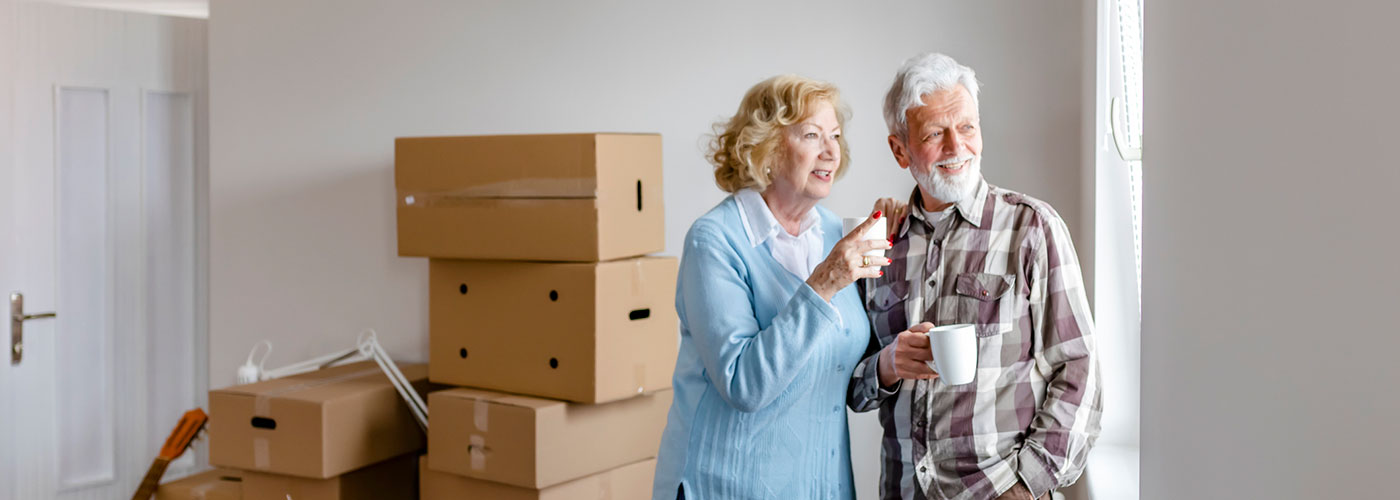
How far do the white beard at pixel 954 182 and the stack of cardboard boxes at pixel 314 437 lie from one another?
1.84 meters

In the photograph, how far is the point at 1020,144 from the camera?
2395mm

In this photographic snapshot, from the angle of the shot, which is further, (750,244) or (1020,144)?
(1020,144)

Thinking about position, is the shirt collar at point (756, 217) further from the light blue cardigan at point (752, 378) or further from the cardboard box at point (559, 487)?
the cardboard box at point (559, 487)

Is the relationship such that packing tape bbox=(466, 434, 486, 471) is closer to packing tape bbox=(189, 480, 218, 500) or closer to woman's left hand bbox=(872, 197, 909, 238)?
packing tape bbox=(189, 480, 218, 500)

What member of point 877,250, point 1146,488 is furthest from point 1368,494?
point 877,250

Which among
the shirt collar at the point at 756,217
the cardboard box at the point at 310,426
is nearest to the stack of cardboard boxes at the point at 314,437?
the cardboard box at the point at 310,426

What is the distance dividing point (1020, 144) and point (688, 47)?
0.94m

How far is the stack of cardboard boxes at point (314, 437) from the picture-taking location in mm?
2705

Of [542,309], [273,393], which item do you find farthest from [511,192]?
[273,393]

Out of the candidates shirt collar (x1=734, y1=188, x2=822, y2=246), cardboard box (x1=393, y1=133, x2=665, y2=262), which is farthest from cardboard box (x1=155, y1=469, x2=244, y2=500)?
shirt collar (x1=734, y1=188, x2=822, y2=246)

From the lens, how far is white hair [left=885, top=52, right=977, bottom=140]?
1457mm

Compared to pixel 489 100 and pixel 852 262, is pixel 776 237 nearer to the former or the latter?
pixel 852 262

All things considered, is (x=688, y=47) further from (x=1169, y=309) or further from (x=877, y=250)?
(x=1169, y=309)

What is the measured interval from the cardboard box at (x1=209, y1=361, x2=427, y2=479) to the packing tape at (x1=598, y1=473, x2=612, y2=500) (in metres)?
0.67
